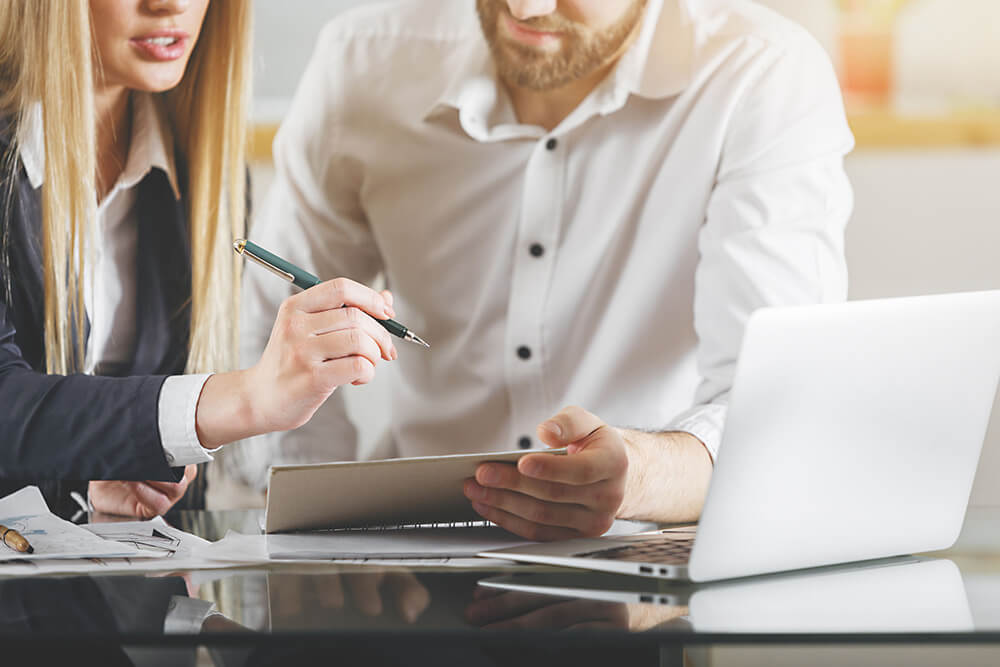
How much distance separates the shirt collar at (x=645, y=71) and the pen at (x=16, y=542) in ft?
3.31

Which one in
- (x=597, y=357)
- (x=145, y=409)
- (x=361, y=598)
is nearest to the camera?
(x=361, y=598)

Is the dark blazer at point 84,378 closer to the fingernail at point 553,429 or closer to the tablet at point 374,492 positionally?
the tablet at point 374,492

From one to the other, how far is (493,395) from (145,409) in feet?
2.57

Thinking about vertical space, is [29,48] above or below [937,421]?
above

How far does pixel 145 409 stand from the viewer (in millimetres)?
976

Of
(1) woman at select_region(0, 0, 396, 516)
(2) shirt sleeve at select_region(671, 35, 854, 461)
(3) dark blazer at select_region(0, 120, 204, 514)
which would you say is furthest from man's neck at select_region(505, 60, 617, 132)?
(3) dark blazer at select_region(0, 120, 204, 514)

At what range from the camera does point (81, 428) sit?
0.99 m

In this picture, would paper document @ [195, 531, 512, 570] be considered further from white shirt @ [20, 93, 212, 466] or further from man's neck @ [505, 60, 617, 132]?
man's neck @ [505, 60, 617, 132]

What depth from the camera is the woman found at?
96cm

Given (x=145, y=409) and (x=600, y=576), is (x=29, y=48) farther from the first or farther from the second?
(x=600, y=576)

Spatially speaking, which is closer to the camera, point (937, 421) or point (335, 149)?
point (937, 421)

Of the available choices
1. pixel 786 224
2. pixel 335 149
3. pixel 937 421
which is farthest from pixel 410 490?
pixel 335 149

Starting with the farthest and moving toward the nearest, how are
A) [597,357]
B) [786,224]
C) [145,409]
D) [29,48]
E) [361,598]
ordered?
1. [597,357]
2. [786,224]
3. [29,48]
4. [145,409]
5. [361,598]

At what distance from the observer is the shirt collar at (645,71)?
154cm
